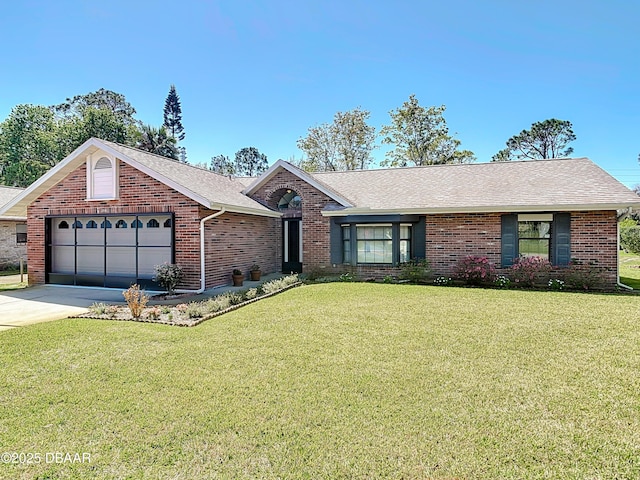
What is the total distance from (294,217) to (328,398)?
39.7 ft

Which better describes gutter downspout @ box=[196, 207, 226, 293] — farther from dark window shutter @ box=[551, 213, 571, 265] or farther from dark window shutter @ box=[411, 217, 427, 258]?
dark window shutter @ box=[551, 213, 571, 265]

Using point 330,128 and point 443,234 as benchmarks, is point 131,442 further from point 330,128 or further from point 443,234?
point 330,128

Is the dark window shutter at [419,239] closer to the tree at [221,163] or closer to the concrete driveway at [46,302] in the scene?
the concrete driveway at [46,302]

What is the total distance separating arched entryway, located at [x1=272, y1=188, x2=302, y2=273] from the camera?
627 inches

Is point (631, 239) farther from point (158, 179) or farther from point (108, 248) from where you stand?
point (108, 248)

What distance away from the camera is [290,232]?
16141 millimetres

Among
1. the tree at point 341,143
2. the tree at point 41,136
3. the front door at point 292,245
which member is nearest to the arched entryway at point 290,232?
the front door at point 292,245

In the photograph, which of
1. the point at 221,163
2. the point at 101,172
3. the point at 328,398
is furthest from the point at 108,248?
the point at 221,163

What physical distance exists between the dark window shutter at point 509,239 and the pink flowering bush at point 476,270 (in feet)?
2.31

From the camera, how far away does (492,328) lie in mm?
6848

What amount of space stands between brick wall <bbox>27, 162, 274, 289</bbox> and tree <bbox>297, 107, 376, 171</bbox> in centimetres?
2487

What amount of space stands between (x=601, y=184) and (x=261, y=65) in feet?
49.9

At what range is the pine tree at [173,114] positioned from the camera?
4866 centimetres

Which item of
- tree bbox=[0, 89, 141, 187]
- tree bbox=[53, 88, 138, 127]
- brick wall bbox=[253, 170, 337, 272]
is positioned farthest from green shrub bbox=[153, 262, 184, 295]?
tree bbox=[53, 88, 138, 127]
